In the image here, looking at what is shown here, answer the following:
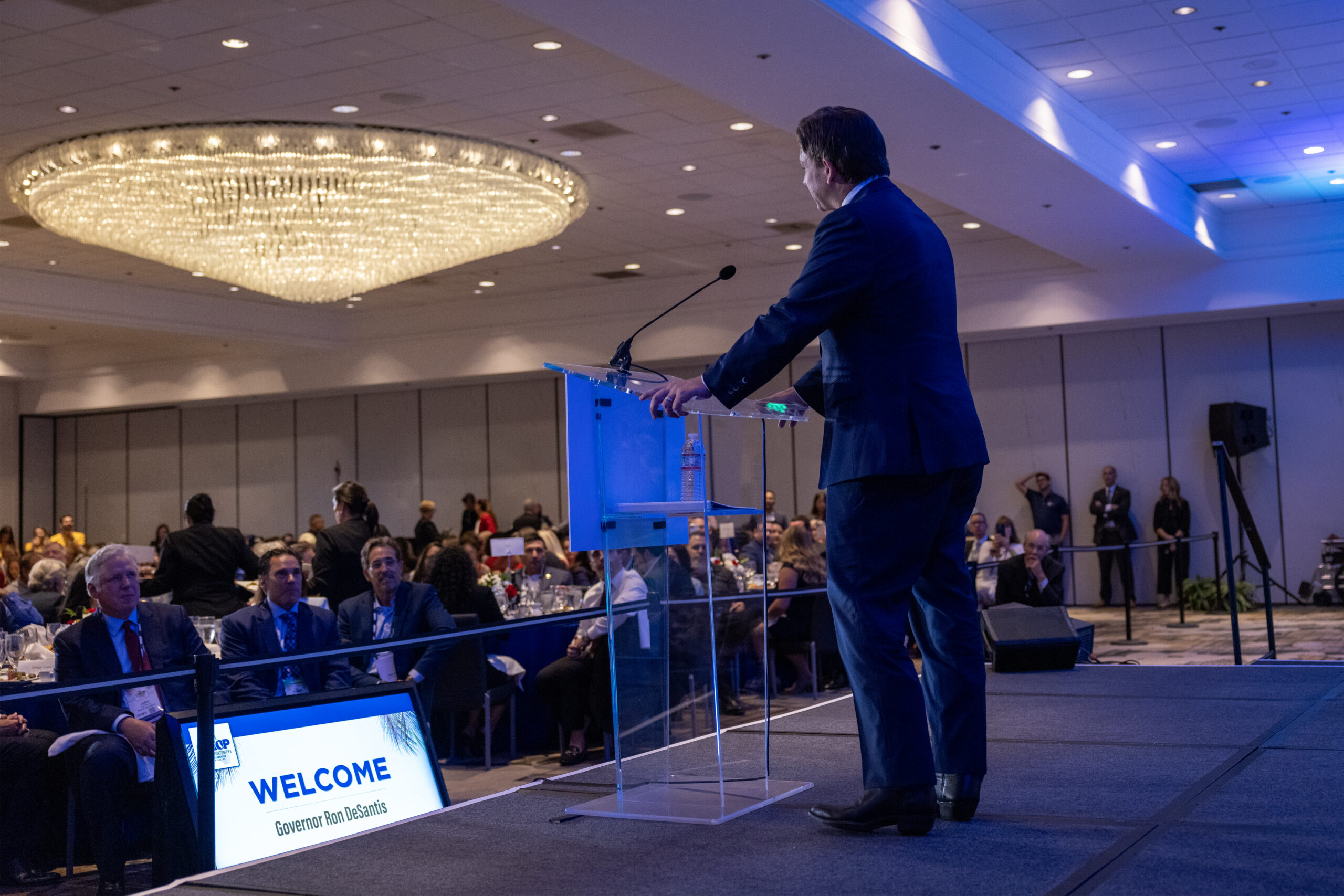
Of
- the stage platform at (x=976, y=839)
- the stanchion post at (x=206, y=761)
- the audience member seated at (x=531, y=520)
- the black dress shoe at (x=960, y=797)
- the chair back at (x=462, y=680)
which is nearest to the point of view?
the stage platform at (x=976, y=839)

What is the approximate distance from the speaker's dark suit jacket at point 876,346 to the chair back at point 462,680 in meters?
3.84

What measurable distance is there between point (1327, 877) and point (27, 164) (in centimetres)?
→ 989

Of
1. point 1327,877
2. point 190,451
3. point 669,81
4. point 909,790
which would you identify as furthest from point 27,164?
point 190,451

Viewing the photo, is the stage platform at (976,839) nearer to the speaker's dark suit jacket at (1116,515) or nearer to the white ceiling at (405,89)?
the white ceiling at (405,89)

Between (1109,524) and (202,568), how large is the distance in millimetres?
10120

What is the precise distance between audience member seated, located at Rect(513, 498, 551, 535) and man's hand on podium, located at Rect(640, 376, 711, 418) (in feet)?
37.7

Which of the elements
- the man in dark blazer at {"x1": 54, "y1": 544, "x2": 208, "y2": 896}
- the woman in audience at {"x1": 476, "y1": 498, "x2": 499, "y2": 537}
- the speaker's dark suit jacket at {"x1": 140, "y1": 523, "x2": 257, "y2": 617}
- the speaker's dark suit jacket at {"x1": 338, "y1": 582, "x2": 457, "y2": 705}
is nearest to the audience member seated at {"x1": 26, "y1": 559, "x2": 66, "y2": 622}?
the speaker's dark suit jacket at {"x1": 140, "y1": 523, "x2": 257, "y2": 617}

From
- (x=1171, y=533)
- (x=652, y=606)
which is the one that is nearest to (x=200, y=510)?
(x=652, y=606)

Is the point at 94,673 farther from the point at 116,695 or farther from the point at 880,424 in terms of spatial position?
the point at 880,424

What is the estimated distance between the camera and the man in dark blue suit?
247 cm

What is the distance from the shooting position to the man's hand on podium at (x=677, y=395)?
2.51 metres

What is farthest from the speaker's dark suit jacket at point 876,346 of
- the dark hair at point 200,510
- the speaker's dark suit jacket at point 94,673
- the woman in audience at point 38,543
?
the woman in audience at point 38,543

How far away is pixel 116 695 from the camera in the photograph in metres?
4.38

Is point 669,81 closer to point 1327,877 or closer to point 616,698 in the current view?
point 616,698
